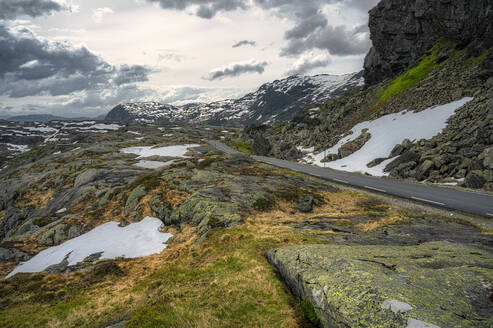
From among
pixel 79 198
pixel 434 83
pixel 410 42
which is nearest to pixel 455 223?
pixel 79 198

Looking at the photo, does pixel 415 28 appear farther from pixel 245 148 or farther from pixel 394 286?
pixel 394 286

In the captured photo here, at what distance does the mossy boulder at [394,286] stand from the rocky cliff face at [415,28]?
3121 inches

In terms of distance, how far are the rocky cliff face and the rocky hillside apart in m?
0.37

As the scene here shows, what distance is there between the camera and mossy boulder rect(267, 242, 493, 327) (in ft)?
19.7

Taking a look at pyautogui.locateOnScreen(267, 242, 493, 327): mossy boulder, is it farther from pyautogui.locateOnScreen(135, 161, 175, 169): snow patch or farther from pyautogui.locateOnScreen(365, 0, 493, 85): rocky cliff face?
pyautogui.locateOnScreen(365, 0, 493, 85): rocky cliff face

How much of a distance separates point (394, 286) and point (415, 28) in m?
120

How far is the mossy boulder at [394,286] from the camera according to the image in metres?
6.00

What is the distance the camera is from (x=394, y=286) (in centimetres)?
711

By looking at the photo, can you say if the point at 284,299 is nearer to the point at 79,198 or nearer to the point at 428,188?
the point at 428,188

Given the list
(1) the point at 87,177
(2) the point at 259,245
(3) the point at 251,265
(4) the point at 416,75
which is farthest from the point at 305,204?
(4) the point at 416,75

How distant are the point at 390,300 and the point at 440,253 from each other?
636cm

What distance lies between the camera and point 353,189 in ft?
114

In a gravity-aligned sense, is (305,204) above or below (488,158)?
below

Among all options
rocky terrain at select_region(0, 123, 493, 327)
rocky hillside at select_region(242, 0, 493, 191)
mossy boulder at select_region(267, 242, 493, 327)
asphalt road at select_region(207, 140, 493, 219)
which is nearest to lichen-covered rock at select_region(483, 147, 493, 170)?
rocky hillside at select_region(242, 0, 493, 191)
